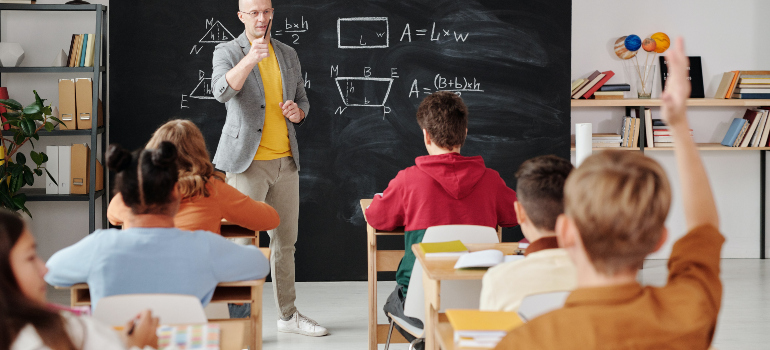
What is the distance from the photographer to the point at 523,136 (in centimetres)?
438

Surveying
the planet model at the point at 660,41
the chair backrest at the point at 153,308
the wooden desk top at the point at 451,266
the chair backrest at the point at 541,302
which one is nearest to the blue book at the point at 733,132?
the planet model at the point at 660,41

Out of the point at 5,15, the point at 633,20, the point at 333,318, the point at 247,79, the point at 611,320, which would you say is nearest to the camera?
the point at 611,320

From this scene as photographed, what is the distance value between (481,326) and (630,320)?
33 cm

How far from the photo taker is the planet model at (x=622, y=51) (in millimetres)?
4734

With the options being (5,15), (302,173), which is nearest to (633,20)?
(302,173)

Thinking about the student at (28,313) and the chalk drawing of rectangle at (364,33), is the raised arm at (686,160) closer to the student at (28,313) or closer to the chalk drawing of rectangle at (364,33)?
the student at (28,313)

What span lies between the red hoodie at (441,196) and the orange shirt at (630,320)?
1.38 m

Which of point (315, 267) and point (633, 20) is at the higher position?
point (633, 20)

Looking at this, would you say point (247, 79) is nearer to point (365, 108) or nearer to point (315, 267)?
point (365, 108)

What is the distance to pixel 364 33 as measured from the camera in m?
4.26

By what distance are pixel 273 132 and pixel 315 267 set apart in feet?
4.63

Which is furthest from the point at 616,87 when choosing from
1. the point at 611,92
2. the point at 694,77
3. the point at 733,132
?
the point at 733,132

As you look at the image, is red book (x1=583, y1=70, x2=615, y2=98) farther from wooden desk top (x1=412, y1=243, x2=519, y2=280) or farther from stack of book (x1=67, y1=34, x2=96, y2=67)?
stack of book (x1=67, y1=34, x2=96, y2=67)

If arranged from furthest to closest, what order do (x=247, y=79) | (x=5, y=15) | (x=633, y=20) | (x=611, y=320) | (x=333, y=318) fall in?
(x=633, y=20), (x=5, y=15), (x=333, y=318), (x=247, y=79), (x=611, y=320)
